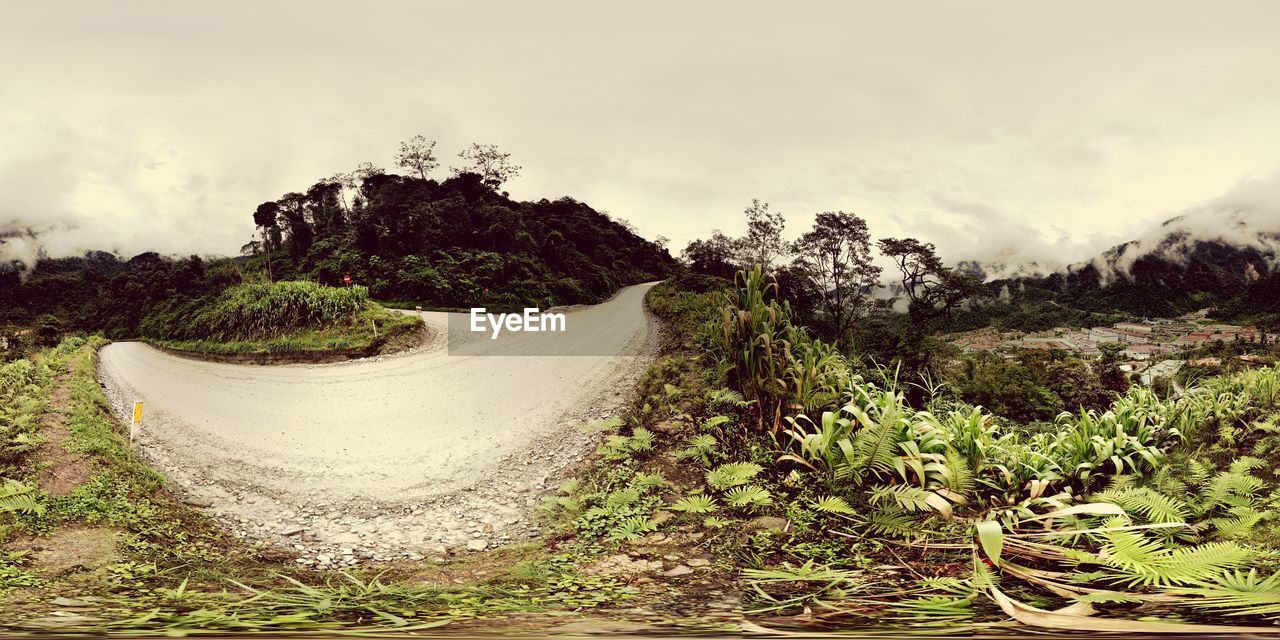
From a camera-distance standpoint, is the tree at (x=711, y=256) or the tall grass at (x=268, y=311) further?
the tree at (x=711, y=256)

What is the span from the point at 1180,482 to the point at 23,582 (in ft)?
16.9

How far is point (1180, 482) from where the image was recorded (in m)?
2.44

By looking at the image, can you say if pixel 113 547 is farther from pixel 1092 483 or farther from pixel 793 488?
pixel 1092 483

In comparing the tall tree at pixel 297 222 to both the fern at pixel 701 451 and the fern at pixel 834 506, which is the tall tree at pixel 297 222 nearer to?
the fern at pixel 701 451

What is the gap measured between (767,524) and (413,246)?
181 inches

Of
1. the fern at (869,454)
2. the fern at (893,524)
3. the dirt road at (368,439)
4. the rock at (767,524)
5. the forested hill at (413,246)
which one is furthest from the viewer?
the forested hill at (413,246)

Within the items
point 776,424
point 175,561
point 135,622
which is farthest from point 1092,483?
point 175,561

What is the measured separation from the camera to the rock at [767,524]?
87.7 inches

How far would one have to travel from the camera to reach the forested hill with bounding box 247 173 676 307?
4801mm

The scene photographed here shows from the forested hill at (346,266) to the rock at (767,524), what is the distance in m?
3.54

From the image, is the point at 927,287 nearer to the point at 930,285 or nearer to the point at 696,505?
the point at 930,285

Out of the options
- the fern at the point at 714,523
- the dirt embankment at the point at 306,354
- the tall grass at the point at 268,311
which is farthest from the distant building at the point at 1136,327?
the tall grass at the point at 268,311

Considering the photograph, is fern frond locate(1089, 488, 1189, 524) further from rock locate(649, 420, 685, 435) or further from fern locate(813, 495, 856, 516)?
rock locate(649, 420, 685, 435)

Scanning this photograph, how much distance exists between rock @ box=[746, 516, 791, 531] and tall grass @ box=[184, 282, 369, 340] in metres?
4.23
